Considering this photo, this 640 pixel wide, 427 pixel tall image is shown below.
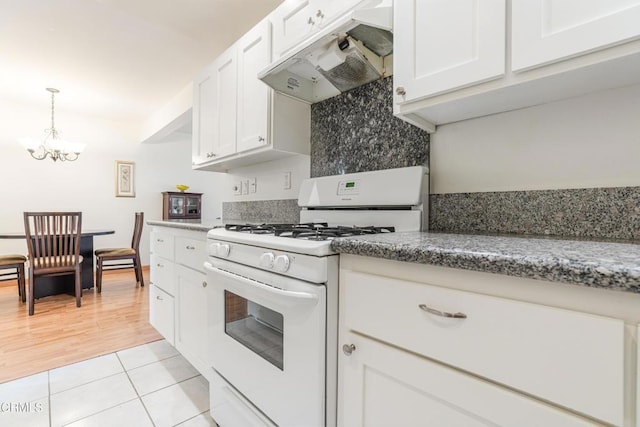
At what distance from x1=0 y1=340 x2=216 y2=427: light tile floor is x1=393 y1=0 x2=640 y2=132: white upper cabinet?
5.75 feet

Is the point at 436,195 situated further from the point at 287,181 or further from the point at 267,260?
the point at 287,181

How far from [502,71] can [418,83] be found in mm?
260

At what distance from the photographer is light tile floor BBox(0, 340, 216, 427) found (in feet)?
4.83

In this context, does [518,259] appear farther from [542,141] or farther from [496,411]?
[542,141]

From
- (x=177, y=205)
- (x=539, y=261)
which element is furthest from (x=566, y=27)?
(x=177, y=205)

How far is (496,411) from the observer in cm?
61

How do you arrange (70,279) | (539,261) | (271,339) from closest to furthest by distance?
1. (539,261)
2. (271,339)
3. (70,279)

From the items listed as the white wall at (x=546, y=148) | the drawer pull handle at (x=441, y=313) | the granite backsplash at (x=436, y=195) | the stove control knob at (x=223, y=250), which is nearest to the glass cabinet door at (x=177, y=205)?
the granite backsplash at (x=436, y=195)

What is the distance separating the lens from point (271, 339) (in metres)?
1.12

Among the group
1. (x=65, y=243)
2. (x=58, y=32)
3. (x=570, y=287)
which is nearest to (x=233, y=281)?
(x=570, y=287)

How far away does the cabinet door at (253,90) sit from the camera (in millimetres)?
1767

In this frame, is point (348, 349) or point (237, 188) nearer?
point (348, 349)

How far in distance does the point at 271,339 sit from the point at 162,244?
4.51ft

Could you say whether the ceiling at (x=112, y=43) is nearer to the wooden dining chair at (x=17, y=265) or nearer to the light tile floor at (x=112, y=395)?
the wooden dining chair at (x=17, y=265)
